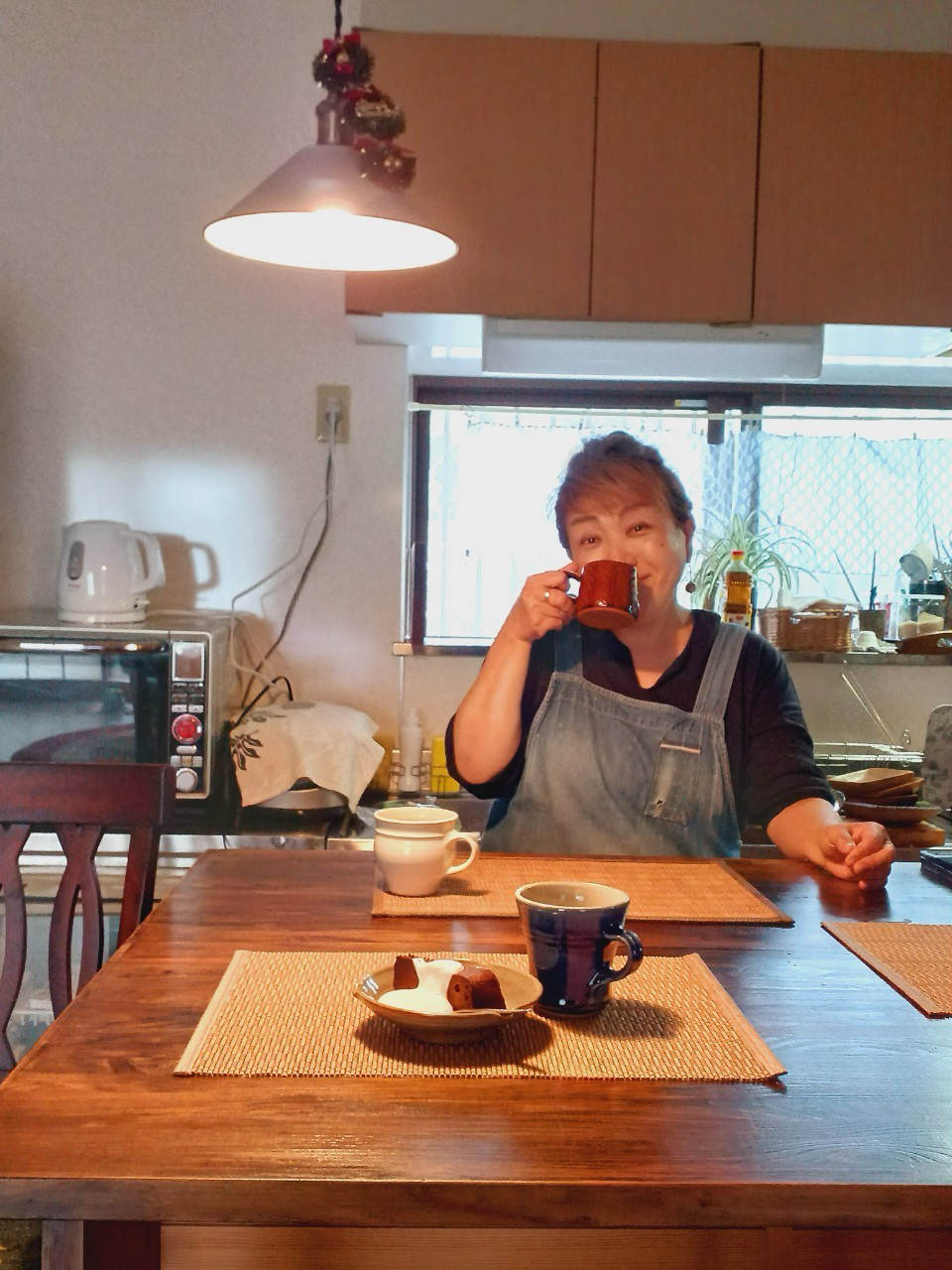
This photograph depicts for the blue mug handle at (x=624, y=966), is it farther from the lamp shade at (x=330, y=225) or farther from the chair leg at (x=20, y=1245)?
the lamp shade at (x=330, y=225)

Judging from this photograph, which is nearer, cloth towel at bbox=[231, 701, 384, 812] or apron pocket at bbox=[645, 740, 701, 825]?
apron pocket at bbox=[645, 740, 701, 825]

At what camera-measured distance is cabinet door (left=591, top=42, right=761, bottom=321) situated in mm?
2260

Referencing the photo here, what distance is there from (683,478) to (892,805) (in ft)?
3.56

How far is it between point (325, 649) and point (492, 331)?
0.81m

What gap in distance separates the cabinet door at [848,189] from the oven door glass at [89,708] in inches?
52.0

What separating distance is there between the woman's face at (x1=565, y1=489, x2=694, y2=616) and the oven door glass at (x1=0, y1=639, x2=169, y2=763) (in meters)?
0.85

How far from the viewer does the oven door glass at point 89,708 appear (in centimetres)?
219

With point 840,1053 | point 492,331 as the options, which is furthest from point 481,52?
point 840,1053

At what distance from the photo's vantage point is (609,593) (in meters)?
1.56

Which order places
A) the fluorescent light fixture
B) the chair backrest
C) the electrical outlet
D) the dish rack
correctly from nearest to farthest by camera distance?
1. the chair backrest
2. the fluorescent light fixture
3. the dish rack
4. the electrical outlet

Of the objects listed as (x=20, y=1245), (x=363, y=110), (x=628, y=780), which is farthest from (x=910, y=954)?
(x=363, y=110)

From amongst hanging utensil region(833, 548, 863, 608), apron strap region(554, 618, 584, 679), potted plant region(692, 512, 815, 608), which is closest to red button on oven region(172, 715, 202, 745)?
apron strap region(554, 618, 584, 679)

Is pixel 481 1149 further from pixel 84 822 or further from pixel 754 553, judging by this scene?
pixel 754 553

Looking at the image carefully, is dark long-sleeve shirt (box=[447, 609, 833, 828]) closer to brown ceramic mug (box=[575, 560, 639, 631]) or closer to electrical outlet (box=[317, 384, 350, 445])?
brown ceramic mug (box=[575, 560, 639, 631])
